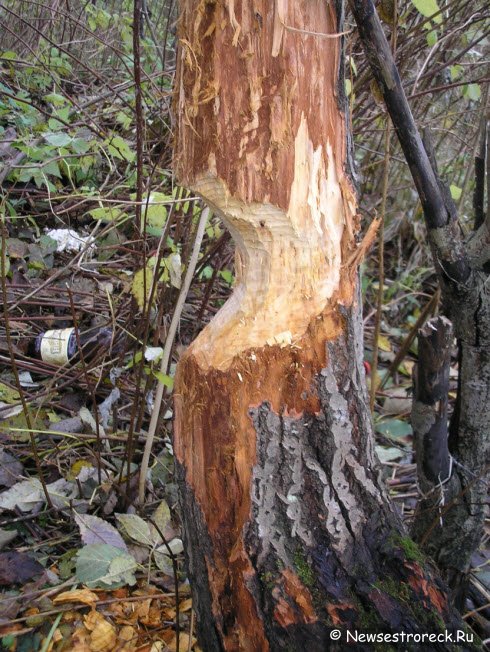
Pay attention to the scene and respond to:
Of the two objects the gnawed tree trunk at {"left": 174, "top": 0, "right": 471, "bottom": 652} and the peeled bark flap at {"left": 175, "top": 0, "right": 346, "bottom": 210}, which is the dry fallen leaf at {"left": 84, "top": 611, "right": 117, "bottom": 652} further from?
the peeled bark flap at {"left": 175, "top": 0, "right": 346, "bottom": 210}

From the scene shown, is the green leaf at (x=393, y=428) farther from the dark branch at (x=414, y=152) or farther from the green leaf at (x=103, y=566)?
the green leaf at (x=103, y=566)

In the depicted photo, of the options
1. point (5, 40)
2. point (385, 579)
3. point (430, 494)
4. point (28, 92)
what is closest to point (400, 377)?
point (430, 494)

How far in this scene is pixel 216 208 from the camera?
1.24 meters

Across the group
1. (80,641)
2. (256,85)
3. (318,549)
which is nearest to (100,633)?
(80,641)

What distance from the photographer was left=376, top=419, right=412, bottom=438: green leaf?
2.58 metres

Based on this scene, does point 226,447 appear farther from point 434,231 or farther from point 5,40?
point 5,40

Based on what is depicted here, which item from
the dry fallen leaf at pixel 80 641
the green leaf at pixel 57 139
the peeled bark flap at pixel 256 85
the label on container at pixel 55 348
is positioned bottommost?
the dry fallen leaf at pixel 80 641

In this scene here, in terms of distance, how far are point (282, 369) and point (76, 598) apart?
817mm

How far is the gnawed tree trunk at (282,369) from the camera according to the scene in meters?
1.15

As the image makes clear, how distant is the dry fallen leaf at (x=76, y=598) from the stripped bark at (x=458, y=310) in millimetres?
971

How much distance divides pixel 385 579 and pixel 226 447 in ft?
1.55

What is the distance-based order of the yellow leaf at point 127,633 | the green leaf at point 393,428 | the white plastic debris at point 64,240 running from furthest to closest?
the white plastic debris at point 64,240, the green leaf at point 393,428, the yellow leaf at point 127,633

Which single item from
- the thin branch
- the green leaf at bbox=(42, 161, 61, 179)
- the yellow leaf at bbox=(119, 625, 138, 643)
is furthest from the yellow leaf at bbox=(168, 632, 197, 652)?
the green leaf at bbox=(42, 161, 61, 179)

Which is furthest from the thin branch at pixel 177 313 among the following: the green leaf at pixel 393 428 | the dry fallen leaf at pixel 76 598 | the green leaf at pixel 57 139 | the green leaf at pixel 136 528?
the green leaf at pixel 393 428
